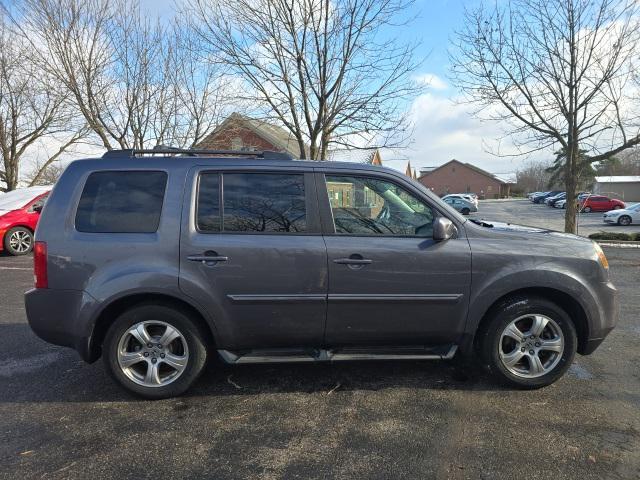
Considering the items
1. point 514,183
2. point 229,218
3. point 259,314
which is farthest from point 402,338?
point 514,183

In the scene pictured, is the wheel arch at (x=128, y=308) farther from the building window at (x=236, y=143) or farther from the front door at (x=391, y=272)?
the building window at (x=236, y=143)

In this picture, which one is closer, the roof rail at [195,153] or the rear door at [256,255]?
the rear door at [256,255]

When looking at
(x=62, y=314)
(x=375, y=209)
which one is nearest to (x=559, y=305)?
(x=375, y=209)

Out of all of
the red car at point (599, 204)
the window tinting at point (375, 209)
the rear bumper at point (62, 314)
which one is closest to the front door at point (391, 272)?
the window tinting at point (375, 209)

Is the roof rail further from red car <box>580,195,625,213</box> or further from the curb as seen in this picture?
red car <box>580,195,625,213</box>

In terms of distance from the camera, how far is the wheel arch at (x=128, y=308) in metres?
3.33

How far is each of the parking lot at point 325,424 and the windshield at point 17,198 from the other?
27.7 feet

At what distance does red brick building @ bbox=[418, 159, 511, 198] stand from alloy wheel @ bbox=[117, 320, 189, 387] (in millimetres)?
83595

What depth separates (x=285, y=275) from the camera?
10.9ft

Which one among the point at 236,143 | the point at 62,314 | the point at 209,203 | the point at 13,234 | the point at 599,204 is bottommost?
the point at 62,314

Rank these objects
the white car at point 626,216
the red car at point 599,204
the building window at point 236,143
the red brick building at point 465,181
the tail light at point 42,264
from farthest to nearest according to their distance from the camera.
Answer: the red brick building at point 465,181 < the red car at point 599,204 < the white car at point 626,216 < the building window at point 236,143 < the tail light at point 42,264

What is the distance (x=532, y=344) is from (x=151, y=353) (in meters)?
3.00

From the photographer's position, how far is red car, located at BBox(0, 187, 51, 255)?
34.7 ft

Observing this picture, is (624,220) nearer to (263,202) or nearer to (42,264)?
(263,202)
